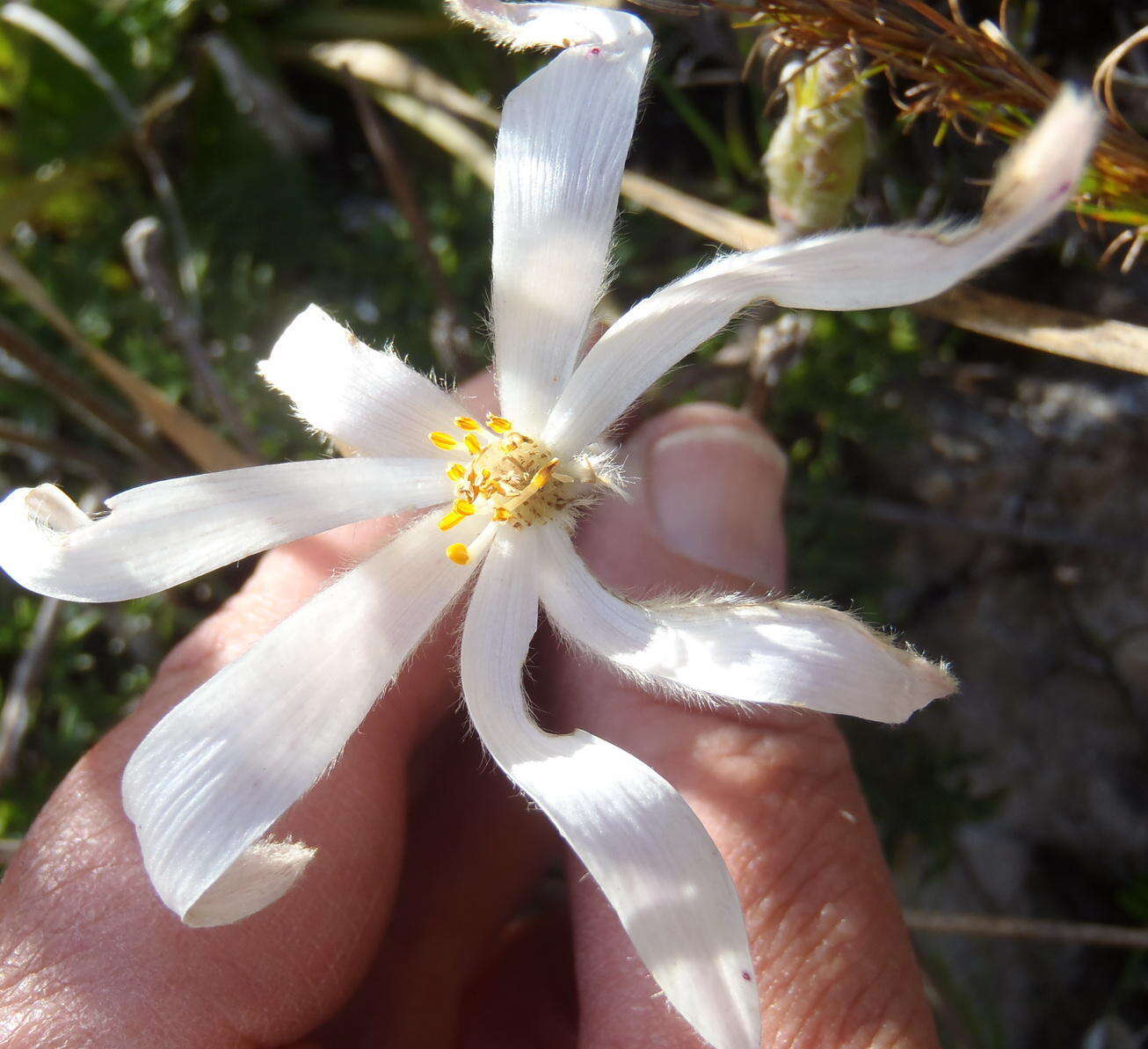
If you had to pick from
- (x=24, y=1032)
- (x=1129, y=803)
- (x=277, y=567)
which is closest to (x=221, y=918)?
(x=24, y=1032)

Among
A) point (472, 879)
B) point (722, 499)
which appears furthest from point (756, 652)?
point (472, 879)

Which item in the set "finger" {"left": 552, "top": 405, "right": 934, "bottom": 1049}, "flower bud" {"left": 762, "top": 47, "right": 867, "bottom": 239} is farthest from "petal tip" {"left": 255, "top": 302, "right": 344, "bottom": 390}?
"flower bud" {"left": 762, "top": 47, "right": 867, "bottom": 239}

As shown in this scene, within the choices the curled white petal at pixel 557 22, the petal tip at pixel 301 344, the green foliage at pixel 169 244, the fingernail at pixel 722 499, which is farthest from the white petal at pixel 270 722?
the green foliage at pixel 169 244

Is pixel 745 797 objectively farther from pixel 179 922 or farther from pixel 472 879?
pixel 179 922

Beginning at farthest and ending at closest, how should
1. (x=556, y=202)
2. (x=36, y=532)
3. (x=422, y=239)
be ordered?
(x=422, y=239) < (x=556, y=202) < (x=36, y=532)

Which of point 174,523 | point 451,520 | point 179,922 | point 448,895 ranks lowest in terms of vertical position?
point 448,895

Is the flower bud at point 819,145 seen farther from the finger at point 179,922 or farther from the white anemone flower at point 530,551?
the finger at point 179,922

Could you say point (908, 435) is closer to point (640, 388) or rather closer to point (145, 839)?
point (640, 388)
